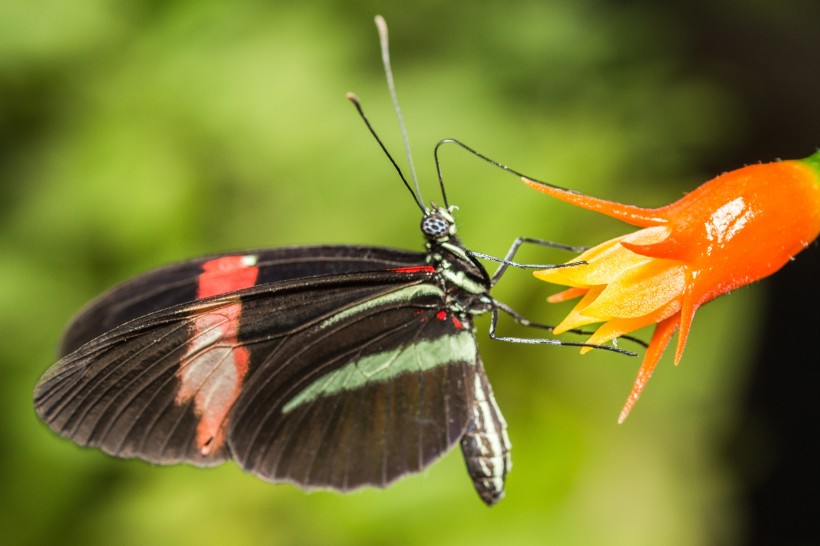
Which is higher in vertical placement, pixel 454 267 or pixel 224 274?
pixel 224 274

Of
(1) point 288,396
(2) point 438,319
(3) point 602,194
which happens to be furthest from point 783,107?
(1) point 288,396

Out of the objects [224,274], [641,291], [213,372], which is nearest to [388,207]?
[224,274]

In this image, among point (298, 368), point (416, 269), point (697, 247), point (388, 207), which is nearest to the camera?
point (697, 247)

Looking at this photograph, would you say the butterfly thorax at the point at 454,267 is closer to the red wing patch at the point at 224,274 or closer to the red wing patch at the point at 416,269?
the red wing patch at the point at 416,269

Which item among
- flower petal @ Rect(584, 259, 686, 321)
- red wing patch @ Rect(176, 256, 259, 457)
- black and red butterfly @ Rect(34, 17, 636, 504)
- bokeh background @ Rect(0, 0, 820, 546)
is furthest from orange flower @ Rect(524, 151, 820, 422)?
bokeh background @ Rect(0, 0, 820, 546)

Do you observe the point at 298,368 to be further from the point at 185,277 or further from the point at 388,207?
the point at 388,207

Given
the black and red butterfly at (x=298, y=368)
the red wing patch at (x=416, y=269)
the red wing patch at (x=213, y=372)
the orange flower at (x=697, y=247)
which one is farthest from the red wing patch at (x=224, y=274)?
the orange flower at (x=697, y=247)
